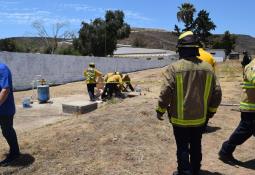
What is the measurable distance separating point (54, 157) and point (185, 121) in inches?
96.2

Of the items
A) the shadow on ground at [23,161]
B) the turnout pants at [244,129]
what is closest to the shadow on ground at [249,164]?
the turnout pants at [244,129]

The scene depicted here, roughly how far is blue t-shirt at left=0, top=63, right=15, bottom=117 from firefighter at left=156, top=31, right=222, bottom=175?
2.25 meters

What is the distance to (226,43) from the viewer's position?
86.6 meters

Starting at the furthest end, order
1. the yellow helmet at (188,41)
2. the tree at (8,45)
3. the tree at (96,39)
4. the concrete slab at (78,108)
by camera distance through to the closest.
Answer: the tree at (96,39), the tree at (8,45), the concrete slab at (78,108), the yellow helmet at (188,41)

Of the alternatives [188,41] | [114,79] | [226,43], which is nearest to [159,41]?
[226,43]

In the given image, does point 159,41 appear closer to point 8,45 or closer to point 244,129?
point 8,45

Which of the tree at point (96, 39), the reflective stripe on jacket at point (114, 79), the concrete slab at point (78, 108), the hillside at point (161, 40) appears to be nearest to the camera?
the concrete slab at point (78, 108)

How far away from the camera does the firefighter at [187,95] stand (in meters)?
5.20

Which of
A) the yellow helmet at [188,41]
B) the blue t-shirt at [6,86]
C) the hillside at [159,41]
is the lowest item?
the hillside at [159,41]

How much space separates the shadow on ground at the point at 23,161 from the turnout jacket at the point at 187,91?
7.93 ft

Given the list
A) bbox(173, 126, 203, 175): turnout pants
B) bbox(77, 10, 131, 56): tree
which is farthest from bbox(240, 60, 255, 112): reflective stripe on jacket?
bbox(77, 10, 131, 56): tree

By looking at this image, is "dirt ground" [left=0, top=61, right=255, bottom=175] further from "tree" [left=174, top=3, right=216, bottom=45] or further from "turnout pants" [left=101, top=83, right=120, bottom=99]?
"tree" [left=174, top=3, right=216, bottom=45]

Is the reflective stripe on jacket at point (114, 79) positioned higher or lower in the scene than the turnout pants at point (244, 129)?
lower

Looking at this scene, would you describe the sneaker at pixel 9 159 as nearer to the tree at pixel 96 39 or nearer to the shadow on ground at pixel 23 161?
the shadow on ground at pixel 23 161
